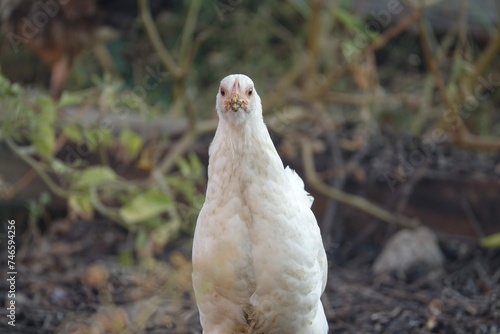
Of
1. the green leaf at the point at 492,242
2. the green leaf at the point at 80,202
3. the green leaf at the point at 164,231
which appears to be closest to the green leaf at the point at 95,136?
the green leaf at the point at 80,202

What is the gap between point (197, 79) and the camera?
4855 mm

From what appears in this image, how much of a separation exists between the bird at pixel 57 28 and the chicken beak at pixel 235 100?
1790 millimetres

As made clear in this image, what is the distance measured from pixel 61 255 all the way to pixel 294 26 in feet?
8.04

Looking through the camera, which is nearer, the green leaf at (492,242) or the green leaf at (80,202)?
the green leaf at (80,202)

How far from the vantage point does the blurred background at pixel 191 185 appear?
2438mm

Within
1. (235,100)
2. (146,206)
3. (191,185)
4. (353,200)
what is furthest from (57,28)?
(235,100)

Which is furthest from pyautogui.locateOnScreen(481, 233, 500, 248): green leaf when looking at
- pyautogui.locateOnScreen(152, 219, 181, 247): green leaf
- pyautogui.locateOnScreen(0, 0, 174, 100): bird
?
pyautogui.locateOnScreen(0, 0, 174, 100): bird

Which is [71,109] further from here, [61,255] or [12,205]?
[61,255]

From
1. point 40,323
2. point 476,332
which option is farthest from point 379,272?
point 40,323

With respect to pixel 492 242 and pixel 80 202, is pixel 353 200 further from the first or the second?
pixel 80 202

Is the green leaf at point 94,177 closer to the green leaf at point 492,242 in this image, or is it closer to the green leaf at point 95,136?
the green leaf at point 95,136

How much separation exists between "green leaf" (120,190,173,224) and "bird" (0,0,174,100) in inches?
31.7

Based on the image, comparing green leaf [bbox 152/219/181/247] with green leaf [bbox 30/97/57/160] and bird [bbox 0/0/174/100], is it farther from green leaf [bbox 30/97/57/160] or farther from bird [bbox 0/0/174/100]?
bird [bbox 0/0/174/100]

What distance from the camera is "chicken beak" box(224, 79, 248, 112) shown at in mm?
1563
